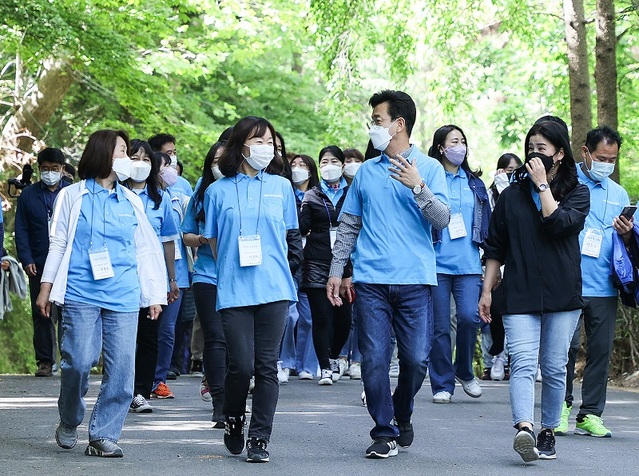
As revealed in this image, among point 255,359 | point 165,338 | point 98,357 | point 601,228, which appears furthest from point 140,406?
point 601,228

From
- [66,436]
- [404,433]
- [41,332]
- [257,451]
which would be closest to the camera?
[257,451]

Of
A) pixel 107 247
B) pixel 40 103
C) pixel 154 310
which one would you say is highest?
pixel 40 103

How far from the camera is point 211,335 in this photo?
10.0m

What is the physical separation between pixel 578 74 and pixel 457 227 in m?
5.28

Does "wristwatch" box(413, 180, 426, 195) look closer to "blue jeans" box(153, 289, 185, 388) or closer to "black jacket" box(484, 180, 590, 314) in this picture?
"black jacket" box(484, 180, 590, 314)

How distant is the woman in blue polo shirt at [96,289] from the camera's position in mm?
8492

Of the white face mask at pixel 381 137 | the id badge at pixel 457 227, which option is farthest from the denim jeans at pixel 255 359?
the id badge at pixel 457 227

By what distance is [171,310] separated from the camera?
12211 millimetres

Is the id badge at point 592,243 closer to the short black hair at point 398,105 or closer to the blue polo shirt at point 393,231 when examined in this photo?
the blue polo shirt at point 393,231

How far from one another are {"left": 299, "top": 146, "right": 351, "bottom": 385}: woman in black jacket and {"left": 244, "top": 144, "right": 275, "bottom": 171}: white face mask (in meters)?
5.70

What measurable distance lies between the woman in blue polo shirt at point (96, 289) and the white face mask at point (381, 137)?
1.57 metres

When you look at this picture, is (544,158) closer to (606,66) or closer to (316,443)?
(316,443)

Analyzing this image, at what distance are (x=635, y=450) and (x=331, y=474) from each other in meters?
2.46

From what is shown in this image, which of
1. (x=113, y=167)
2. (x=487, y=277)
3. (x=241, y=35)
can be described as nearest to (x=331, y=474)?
(x=487, y=277)
